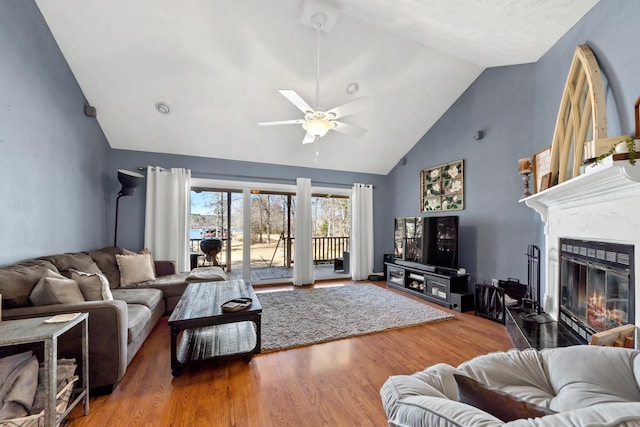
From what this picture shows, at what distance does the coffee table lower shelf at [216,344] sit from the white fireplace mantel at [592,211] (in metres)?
2.70

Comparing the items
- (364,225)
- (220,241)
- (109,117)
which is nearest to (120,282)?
(220,241)

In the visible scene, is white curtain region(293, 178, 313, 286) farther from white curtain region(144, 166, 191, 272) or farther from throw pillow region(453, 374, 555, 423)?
throw pillow region(453, 374, 555, 423)

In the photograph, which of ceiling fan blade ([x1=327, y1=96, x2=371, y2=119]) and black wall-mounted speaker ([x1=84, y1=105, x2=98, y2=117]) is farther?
black wall-mounted speaker ([x1=84, y1=105, x2=98, y2=117])

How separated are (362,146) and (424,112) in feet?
3.90

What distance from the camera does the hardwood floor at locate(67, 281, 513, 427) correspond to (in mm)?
1560

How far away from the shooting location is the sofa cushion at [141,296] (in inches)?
97.7

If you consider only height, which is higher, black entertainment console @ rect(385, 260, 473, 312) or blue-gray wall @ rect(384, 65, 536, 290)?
blue-gray wall @ rect(384, 65, 536, 290)

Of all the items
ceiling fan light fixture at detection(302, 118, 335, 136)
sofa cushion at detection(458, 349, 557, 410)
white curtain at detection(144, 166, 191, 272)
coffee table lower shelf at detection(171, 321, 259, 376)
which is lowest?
coffee table lower shelf at detection(171, 321, 259, 376)

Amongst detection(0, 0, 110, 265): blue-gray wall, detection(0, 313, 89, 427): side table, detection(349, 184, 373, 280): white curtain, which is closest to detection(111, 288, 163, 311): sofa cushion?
detection(0, 0, 110, 265): blue-gray wall

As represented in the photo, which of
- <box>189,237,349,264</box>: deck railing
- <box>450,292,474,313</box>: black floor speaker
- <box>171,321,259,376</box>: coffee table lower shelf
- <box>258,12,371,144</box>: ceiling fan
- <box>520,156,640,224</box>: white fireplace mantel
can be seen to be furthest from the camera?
<box>189,237,349,264</box>: deck railing

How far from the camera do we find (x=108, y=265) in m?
3.10

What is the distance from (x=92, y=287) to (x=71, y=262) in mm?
848

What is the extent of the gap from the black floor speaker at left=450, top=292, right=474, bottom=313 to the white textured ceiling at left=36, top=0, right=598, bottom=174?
2.93m

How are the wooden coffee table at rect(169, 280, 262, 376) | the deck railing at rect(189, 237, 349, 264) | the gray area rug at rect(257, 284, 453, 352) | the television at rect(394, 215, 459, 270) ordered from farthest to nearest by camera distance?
the deck railing at rect(189, 237, 349, 264) < the television at rect(394, 215, 459, 270) < the gray area rug at rect(257, 284, 453, 352) < the wooden coffee table at rect(169, 280, 262, 376)
